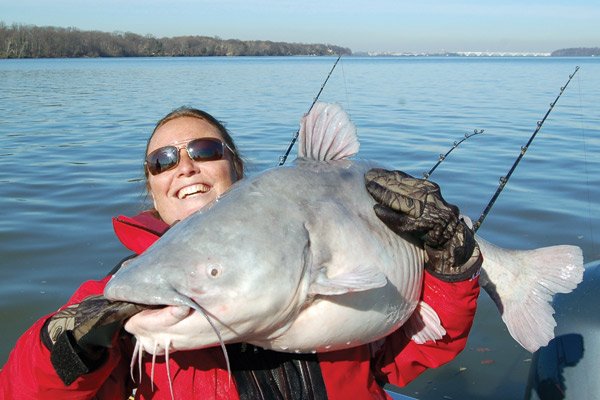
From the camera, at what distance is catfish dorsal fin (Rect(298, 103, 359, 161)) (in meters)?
2.45

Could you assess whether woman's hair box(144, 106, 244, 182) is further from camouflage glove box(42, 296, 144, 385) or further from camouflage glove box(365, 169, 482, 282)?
camouflage glove box(42, 296, 144, 385)

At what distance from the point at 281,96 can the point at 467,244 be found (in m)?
21.4

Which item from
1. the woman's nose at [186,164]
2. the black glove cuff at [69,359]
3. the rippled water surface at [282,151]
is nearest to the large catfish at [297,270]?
the black glove cuff at [69,359]

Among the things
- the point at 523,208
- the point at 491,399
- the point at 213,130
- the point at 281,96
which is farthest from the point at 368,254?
the point at 281,96

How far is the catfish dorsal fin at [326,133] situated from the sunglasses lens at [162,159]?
2.87 feet

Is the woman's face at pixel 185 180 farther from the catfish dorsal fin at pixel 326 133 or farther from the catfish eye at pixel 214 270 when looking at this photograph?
the catfish eye at pixel 214 270

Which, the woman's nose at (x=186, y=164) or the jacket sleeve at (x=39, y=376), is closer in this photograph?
the jacket sleeve at (x=39, y=376)

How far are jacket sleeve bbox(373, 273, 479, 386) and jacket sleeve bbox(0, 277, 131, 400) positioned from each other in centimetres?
113

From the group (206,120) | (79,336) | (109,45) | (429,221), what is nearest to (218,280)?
(79,336)

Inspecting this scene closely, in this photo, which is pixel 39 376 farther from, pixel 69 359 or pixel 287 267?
pixel 287 267

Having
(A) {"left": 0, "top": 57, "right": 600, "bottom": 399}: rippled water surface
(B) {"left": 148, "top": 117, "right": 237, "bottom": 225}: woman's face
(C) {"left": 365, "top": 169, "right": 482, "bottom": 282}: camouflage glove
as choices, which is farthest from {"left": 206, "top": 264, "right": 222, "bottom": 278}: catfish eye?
(A) {"left": 0, "top": 57, "right": 600, "bottom": 399}: rippled water surface

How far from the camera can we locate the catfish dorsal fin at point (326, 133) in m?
2.45

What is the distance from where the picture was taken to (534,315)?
263cm

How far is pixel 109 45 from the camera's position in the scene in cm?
9606
